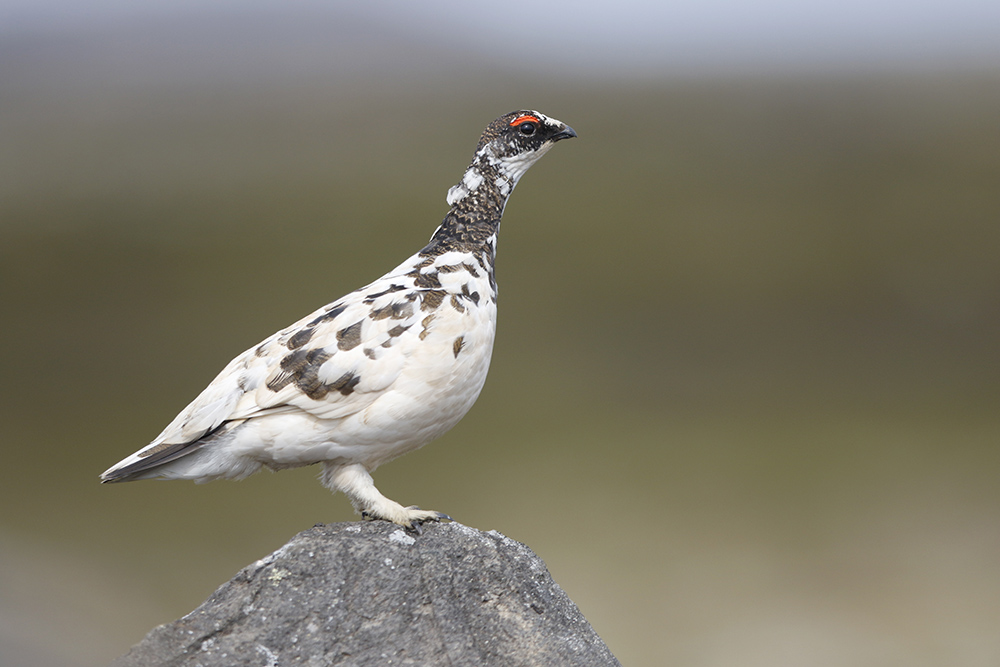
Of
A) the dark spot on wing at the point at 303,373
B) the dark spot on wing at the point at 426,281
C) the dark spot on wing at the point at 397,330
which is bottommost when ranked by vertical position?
the dark spot on wing at the point at 303,373

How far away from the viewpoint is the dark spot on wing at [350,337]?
90.3 inches

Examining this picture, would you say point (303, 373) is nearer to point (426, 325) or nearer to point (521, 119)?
point (426, 325)

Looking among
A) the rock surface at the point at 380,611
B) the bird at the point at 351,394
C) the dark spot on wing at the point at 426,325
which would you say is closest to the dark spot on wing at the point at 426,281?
the bird at the point at 351,394

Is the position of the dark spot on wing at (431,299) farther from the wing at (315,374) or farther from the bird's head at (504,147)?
the bird's head at (504,147)

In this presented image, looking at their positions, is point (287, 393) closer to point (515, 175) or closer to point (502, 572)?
point (502, 572)

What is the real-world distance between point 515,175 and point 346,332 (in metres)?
0.79

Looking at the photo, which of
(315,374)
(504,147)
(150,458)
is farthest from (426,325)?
(150,458)

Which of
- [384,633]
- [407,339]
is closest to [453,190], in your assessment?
[407,339]

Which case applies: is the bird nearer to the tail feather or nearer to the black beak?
the tail feather

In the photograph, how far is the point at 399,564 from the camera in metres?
2.22

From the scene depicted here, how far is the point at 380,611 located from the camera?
217 centimetres

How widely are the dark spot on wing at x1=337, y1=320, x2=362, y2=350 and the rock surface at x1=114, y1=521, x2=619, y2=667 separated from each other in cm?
49

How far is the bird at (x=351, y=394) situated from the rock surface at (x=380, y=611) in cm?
13

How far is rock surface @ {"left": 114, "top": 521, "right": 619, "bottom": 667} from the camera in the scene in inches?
82.0
